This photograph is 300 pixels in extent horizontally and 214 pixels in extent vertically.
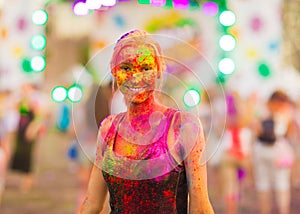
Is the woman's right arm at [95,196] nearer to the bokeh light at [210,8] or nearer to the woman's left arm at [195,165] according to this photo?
the woman's left arm at [195,165]

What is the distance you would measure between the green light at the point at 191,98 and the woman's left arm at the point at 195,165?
6 cm

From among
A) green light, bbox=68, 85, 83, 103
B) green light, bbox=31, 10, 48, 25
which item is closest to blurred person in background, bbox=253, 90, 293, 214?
green light, bbox=31, 10, 48, 25

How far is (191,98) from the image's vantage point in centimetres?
143

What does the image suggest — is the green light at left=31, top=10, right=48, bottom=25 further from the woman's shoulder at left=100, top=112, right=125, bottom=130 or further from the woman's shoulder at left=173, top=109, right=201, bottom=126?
the woman's shoulder at left=173, top=109, right=201, bottom=126

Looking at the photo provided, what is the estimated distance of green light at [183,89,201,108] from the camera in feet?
4.68

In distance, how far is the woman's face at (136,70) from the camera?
1355 mm

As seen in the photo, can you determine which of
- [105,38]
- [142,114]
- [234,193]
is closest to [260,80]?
[234,193]

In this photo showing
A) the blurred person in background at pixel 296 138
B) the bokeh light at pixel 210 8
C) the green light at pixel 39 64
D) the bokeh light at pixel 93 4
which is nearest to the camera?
the bokeh light at pixel 93 4

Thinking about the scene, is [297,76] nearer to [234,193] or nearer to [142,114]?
[234,193]

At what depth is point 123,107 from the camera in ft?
4.79

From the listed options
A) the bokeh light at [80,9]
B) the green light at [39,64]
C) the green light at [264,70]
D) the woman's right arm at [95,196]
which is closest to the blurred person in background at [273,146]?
the green light at [264,70]

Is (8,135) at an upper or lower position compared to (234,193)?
upper

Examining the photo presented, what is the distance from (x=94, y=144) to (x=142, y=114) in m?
0.14

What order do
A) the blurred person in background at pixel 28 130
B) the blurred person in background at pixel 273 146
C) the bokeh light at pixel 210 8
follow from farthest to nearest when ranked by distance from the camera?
the blurred person in background at pixel 28 130 → the blurred person in background at pixel 273 146 → the bokeh light at pixel 210 8
